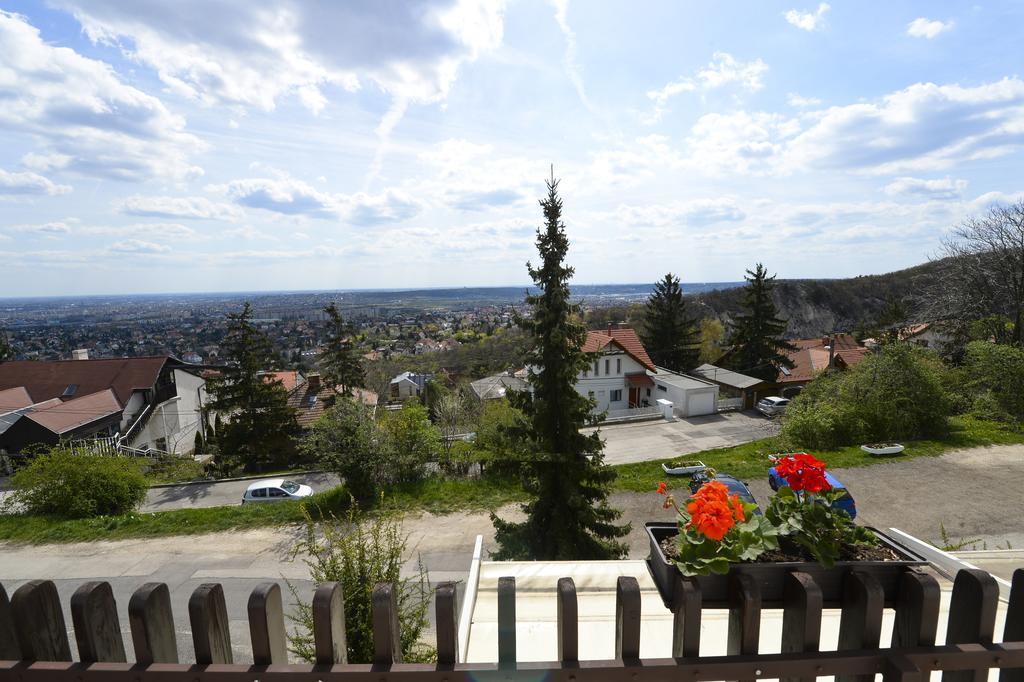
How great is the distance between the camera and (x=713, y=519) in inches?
67.0

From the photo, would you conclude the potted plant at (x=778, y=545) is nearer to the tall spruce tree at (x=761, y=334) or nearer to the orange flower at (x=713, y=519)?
the orange flower at (x=713, y=519)

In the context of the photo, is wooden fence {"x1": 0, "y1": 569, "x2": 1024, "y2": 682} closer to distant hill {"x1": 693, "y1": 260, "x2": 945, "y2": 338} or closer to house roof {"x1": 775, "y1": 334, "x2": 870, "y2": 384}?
house roof {"x1": 775, "y1": 334, "x2": 870, "y2": 384}

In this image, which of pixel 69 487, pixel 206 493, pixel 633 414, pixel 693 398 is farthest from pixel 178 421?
pixel 693 398

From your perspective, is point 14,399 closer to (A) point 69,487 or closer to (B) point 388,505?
(A) point 69,487

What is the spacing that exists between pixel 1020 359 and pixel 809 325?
52.1 metres

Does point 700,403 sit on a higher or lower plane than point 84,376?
lower

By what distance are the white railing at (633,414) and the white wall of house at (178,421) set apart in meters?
23.1

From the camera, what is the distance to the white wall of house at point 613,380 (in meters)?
30.4

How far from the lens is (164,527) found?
1005cm

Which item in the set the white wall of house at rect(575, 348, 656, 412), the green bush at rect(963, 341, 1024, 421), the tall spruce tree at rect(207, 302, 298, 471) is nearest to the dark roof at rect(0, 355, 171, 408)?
the tall spruce tree at rect(207, 302, 298, 471)

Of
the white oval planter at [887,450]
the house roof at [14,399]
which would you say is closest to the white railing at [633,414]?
the white oval planter at [887,450]

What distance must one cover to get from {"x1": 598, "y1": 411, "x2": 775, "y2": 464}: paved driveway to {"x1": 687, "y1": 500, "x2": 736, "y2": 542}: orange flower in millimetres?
18533

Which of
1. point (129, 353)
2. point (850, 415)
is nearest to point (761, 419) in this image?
point (850, 415)

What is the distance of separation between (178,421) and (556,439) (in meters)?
29.8
